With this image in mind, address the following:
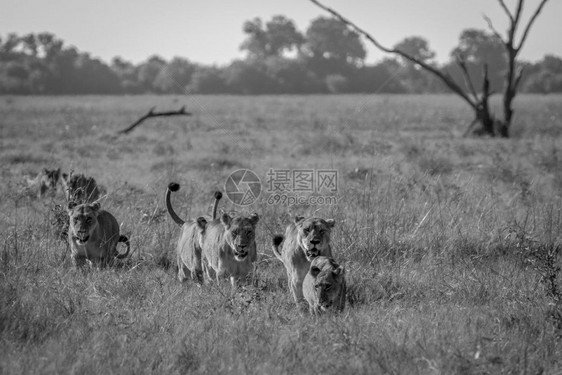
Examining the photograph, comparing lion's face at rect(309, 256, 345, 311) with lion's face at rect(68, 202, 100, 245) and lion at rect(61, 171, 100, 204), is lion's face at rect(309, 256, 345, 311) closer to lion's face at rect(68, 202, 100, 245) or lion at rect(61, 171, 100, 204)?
lion's face at rect(68, 202, 100, 245)

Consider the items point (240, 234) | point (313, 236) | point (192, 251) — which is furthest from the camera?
point (192, 251)

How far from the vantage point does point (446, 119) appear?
2806 cm

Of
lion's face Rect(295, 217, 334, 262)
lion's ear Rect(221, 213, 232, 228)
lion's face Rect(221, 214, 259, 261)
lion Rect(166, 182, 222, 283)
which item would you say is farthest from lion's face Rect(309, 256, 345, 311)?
lion Rect(166, 182, 222, 283)

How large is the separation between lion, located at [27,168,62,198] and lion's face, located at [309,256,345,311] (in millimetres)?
6552

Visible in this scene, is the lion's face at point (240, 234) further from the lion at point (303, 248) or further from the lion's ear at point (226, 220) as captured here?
the lion at point (303, 248)

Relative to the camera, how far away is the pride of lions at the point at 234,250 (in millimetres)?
5430

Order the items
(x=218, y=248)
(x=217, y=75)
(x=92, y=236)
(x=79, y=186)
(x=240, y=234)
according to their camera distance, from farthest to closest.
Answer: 1. (x=217, y=75)
2. (x=79, y=186)
3. (x=92, y=236)
4. (x=218, y=248)
5. (x=240, y=234)

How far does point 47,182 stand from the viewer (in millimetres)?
10898

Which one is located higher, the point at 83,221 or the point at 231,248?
the point at 83,221

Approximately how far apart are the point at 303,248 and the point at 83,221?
7.92 ft

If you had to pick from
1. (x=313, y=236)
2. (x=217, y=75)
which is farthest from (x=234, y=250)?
(x=217, y=75)

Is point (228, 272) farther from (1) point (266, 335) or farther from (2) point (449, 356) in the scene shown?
(2) point (449, 356)

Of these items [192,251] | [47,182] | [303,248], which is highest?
[303,248]

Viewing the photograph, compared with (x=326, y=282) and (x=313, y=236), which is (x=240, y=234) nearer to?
(x=313, y=236)
